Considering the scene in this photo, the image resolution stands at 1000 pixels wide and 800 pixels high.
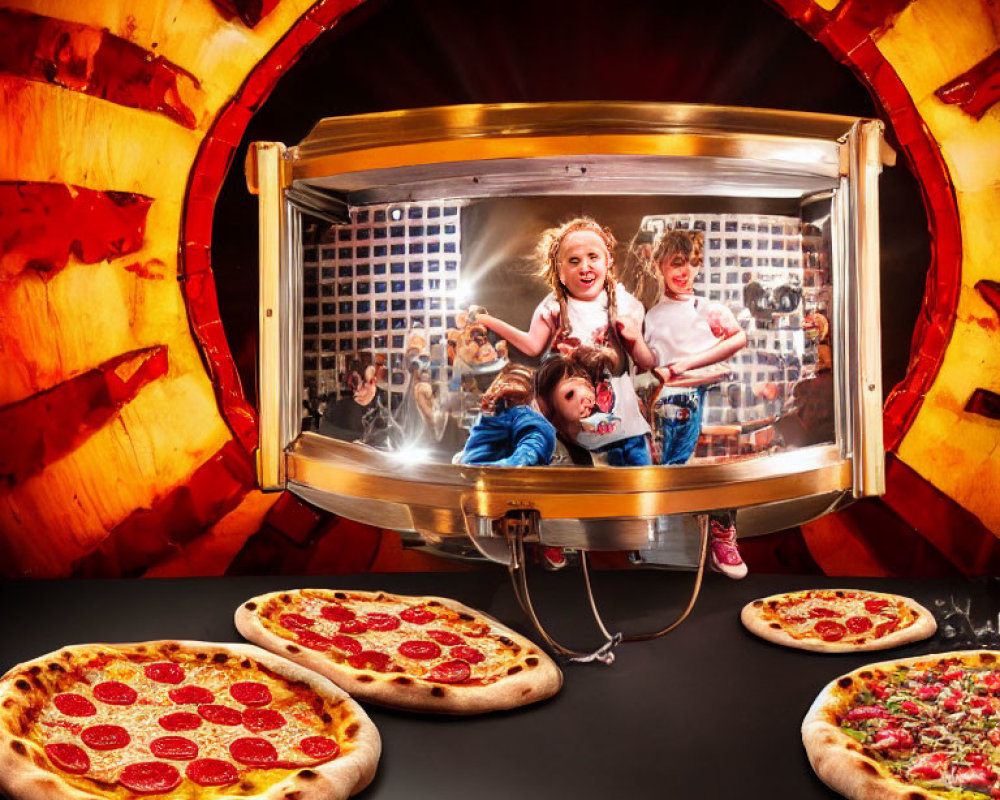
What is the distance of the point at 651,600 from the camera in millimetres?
2816

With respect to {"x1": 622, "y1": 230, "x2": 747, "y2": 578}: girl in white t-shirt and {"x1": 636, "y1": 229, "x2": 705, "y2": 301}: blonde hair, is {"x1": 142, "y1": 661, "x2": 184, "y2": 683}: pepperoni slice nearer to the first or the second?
{"x1": 622, "y1": 230, "x2": 747, "y2": 578}: girl in white t-shirt

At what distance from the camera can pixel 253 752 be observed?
6.34 feet

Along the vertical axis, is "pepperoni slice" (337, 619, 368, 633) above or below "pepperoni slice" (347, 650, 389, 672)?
above

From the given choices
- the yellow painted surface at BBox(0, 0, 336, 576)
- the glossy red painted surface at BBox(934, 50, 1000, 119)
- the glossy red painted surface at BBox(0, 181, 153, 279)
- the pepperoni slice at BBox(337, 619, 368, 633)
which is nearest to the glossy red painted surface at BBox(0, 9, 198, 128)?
the yellow painted surface at BBox(0, 0, 336, 576)

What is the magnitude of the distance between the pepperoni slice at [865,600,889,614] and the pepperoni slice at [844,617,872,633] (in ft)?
0.22

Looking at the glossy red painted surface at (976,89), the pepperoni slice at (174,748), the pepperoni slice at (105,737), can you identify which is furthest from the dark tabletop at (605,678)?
the glossy red painted surface at (976,89)

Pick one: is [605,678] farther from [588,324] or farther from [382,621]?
[588,324]

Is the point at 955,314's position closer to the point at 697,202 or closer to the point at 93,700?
the point at 697,202

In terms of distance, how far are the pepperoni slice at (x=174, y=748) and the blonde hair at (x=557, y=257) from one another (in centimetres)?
100

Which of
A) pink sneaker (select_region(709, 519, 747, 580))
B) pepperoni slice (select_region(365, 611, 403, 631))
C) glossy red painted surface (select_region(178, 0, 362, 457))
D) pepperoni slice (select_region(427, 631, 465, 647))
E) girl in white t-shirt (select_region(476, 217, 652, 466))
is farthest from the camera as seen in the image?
glossy red painted surface (select_region(178, 0, 362, 457))

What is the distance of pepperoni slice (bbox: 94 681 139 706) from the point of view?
2.11 meters

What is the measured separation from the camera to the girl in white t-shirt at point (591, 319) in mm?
2002

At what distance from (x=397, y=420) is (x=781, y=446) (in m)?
0.76

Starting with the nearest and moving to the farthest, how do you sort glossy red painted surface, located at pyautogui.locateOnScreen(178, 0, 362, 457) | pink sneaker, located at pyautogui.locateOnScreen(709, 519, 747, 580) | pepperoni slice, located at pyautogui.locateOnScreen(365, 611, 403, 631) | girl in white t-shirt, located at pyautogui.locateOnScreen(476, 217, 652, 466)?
girl in white t-shirt, located at pyautogui.locateOnScreen(476, 217, 652, 466), pepperoni slice, located at pyautogui.locateOnScreen(365, 611, 403, 631), pink sneaker, located at pyautogui.locateOnScreen(709, 519, 747, 580), glossy red painted surface, located at pyautogui.locateOnScreen(178, 0, 362, 457)
